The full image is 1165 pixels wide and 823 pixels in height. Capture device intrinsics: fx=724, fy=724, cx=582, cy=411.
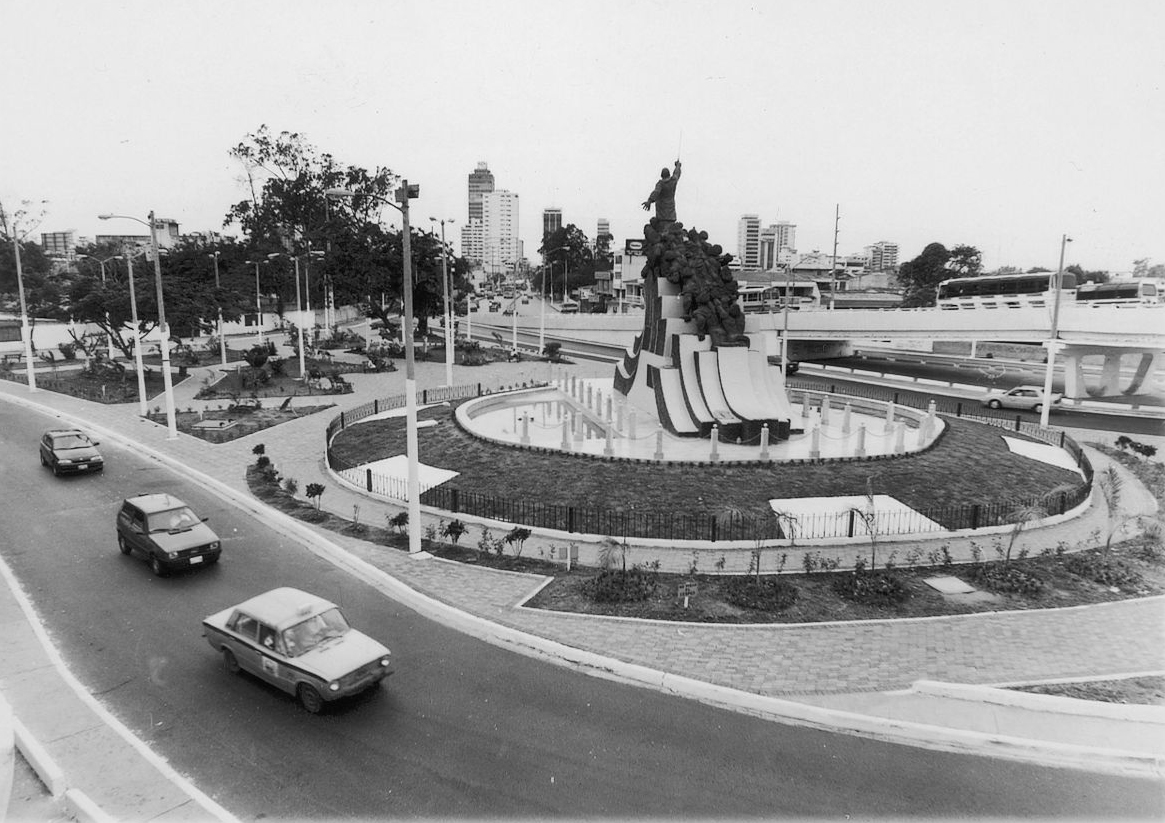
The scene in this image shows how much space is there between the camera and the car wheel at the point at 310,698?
9860mm

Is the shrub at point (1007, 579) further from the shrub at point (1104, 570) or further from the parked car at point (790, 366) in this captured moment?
the parked car at point (790, 366)

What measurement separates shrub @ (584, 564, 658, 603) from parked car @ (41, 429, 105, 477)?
17.3 m

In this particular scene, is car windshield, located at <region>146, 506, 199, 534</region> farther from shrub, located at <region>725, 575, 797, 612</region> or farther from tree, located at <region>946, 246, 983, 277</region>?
tree, located at <region>946, 246, 983, 277</region>

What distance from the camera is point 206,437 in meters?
28.0

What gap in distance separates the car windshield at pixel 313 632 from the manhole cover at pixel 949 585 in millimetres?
11317

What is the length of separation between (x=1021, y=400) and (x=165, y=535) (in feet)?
131

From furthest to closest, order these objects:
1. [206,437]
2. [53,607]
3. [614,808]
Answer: [206,437]
[53,607]
[614,808]

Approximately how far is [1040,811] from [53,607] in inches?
623

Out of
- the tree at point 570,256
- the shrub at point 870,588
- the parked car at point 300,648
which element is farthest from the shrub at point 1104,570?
the tree at point 570,256

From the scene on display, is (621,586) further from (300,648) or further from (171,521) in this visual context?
(171,521)

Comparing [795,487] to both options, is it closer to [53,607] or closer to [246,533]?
[246,533]

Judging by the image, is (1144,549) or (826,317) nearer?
(1144,549)

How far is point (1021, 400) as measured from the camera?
3859 cm

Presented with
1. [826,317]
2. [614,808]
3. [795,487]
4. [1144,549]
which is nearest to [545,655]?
[614,808]
